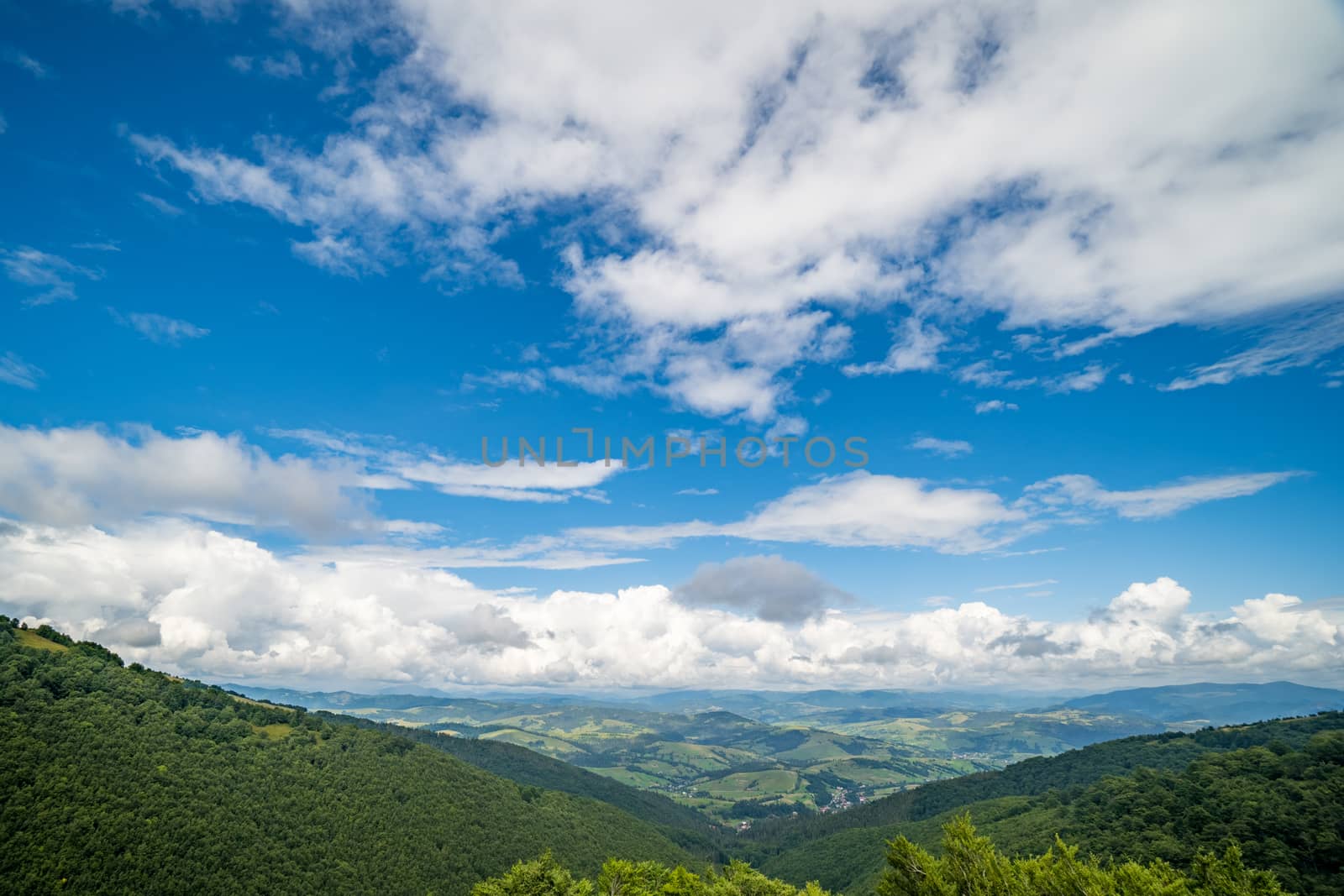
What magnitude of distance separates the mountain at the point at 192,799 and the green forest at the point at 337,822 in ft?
1.38

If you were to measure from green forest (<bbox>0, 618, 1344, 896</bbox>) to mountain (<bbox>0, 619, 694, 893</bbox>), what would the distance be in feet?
1.38

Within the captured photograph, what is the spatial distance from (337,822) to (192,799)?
128 ft

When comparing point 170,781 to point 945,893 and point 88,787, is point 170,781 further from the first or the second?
point 945,893

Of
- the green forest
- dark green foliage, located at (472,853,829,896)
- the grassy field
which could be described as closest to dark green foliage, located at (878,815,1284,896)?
the green forest

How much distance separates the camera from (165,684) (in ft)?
515

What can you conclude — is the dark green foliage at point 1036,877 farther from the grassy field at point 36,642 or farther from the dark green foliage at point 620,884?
the grassy field at point 36,642

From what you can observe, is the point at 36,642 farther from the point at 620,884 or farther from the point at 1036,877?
the point at 1036,877

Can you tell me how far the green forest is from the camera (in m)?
62.2

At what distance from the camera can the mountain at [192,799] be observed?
9756cm

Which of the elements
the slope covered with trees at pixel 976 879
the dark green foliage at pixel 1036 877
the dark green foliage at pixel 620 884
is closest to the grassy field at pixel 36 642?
the dark green foliage at pixel 620 884

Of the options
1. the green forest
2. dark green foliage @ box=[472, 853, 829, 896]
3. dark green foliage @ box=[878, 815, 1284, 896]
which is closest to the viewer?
dark green foliage @ box=[878, 815, 1284, 896]

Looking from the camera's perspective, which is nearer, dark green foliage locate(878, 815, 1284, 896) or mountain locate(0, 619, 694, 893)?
dark green foliage locate(878, 815, 1284, 896)

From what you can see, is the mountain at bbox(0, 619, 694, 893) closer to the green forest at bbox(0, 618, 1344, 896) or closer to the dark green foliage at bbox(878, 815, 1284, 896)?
the green forest at bbox(0, 618, 1344, 896)

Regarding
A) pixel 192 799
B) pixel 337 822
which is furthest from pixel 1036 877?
pixel 337 822
